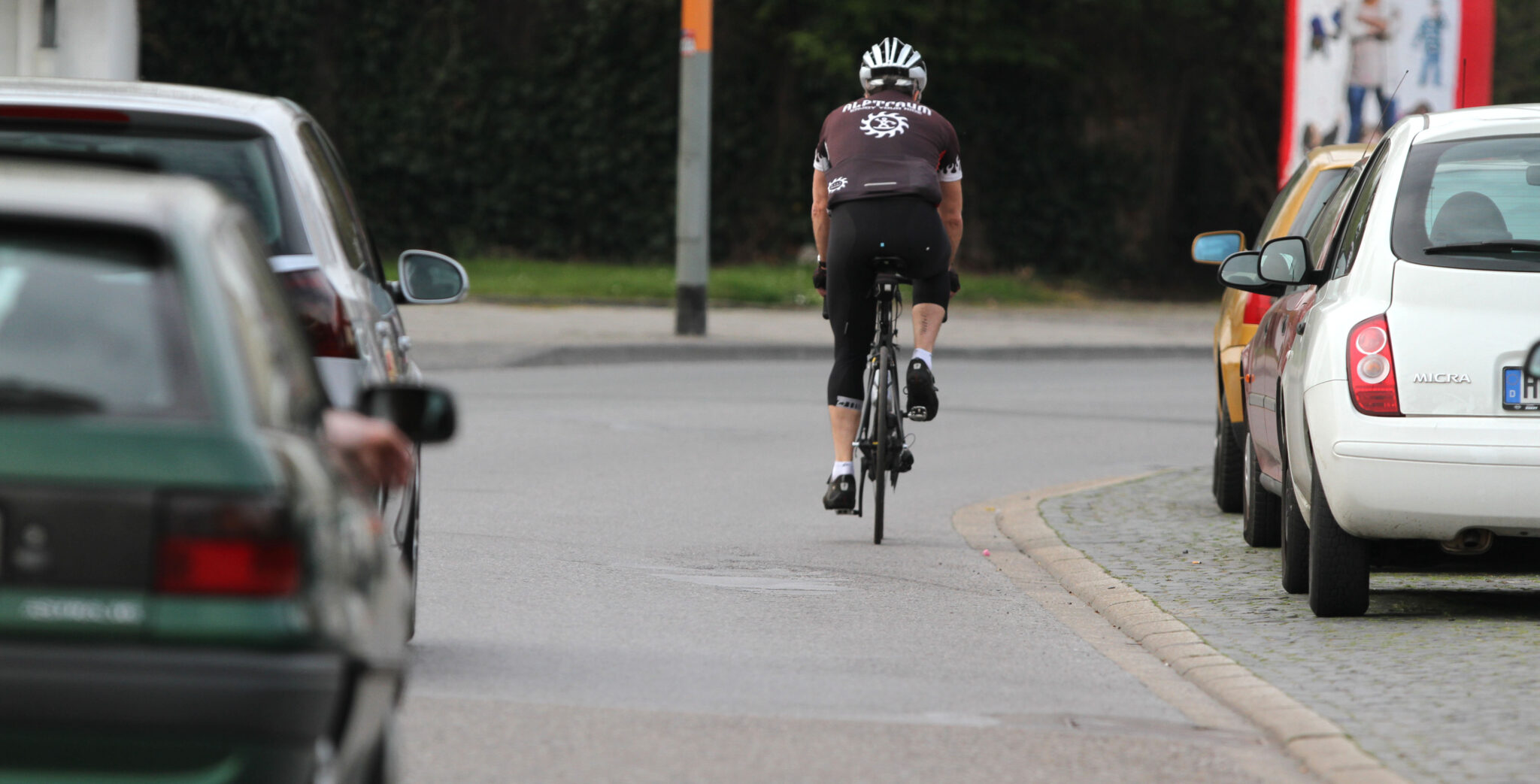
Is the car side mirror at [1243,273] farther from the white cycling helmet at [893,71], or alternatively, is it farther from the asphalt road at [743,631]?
the white cycling helmet at [893,71]

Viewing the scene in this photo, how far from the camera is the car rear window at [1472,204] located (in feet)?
22.2

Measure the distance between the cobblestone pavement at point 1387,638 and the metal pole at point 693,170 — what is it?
1173cm

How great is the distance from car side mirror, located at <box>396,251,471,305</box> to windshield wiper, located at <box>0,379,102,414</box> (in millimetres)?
3916

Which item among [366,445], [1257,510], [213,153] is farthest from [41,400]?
[1257,510]

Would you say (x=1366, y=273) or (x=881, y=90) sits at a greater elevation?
(x=881, y=90)

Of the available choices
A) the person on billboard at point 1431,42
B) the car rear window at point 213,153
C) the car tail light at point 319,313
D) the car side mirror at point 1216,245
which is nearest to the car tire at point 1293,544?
the car side mirror at point 1216,245

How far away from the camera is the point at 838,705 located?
18.9 feet

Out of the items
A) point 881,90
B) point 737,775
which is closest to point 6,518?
point 737,775

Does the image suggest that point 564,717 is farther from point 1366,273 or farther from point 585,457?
point 585,457

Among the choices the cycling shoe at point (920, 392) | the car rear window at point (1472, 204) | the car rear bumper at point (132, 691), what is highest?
the car rear window at point (1472, 204)

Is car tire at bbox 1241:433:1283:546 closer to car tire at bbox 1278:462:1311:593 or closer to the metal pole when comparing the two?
car tire at bbox 1278:462:1311:593

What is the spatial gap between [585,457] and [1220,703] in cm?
686

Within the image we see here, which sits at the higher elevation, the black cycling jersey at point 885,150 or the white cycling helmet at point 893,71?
the white cycling helmet at point 893,71

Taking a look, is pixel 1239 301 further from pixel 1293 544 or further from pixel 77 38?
pixel 77 38
